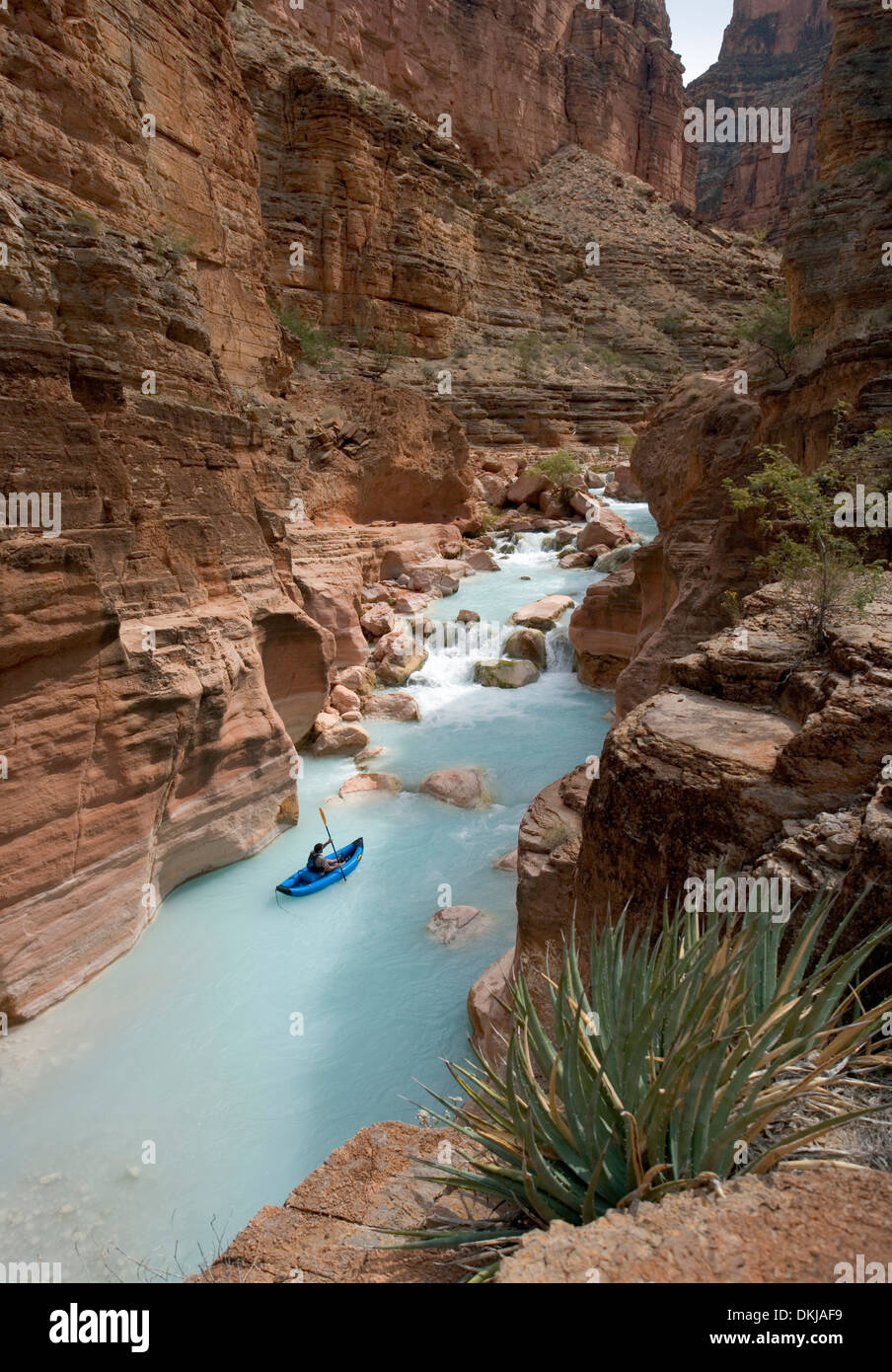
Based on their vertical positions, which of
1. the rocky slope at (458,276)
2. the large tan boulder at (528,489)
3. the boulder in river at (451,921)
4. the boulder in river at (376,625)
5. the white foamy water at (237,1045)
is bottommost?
the white foamy water at (237,1045)

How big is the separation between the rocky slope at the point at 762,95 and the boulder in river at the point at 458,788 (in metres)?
58.9

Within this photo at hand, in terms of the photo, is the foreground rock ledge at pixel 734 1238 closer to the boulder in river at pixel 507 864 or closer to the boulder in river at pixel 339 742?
the boulder in river at pixel 507 864

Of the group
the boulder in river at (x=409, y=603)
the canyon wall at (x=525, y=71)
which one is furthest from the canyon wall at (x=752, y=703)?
the canyon wall at (x=525, y=71)

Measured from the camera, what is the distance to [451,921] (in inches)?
253

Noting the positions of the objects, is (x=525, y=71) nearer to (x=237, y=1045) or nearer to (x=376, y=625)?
(x=376, y=625)

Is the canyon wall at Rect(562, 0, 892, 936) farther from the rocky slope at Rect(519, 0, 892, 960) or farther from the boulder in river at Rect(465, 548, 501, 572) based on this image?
the boulder in river at Rect(465, 548, 501, 572)

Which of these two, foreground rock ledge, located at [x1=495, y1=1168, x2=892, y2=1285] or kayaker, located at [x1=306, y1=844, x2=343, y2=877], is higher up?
foreground rock ledge, located at [x1=495, y1=1168, x2=892, y2=1285]

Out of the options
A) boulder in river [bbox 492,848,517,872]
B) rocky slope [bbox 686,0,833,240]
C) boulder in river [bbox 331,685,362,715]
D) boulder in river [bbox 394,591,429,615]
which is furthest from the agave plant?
rocky slope [bbox 686,0,833,240]

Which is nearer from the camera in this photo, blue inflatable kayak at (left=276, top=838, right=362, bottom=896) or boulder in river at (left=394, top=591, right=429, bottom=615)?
blue inflatable kayak at (left=276, top=838, right=362, bottom=896)

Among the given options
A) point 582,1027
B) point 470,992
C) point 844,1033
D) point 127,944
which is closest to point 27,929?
point 127,944

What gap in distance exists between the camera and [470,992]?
507cm

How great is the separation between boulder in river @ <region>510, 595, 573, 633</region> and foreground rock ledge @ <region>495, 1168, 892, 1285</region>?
11926mm

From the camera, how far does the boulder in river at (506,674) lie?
12.2m

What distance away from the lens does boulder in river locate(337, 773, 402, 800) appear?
8.87m
